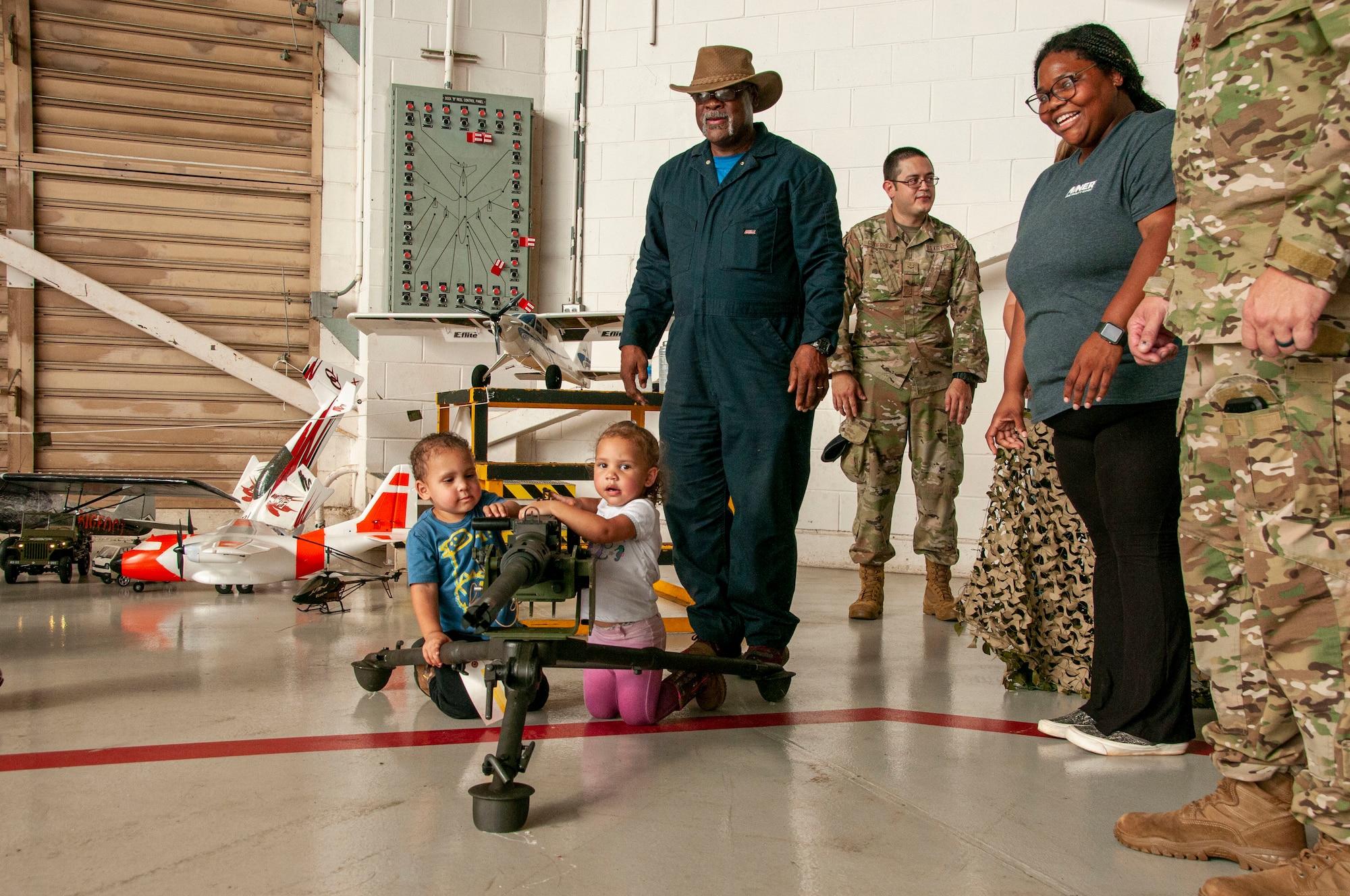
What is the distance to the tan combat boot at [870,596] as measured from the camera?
395 cm

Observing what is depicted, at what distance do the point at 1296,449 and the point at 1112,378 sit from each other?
0.71m

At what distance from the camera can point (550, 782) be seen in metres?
1.78

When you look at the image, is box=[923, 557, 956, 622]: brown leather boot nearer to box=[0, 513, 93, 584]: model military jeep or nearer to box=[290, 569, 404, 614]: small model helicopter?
box=[290, 569, 404, 614]: small model helicopter

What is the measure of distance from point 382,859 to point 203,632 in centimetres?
251

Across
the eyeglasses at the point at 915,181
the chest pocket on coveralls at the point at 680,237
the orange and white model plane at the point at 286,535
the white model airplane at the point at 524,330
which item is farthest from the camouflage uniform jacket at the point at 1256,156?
the white model airplane at the point at 524,330

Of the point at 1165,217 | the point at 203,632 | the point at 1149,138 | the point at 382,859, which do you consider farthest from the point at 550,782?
the point at 203,632

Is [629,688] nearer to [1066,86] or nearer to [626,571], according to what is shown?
[626,571]

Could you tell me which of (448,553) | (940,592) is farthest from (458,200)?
(448,553)

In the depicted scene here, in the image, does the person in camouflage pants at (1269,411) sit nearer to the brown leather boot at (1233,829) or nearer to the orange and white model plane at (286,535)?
the brown leather boot at (1233,829)

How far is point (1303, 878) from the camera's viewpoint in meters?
1.23

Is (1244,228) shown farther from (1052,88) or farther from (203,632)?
(203,632)

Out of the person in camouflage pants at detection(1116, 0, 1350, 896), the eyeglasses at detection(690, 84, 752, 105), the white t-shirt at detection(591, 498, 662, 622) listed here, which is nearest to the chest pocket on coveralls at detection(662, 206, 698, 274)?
the eyeglasses at detection(690, 84, 752, 105)

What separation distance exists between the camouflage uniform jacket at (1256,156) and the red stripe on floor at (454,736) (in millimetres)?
1173

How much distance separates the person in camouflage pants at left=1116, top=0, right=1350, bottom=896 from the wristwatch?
30 cm
